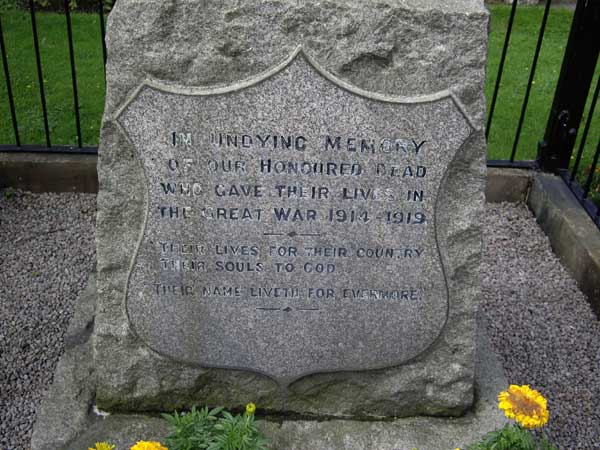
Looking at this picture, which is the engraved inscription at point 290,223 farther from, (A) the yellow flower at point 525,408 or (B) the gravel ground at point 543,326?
(B) the gravel ground at point 543,326

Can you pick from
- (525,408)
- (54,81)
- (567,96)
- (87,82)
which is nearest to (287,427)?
(525,408)

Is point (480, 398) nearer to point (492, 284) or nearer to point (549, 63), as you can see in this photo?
point (492, 284)

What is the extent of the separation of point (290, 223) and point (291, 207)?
0.21ft

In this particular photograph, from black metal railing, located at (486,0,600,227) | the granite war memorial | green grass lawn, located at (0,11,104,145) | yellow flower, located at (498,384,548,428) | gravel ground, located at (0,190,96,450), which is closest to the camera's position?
yellow flower, located at (498,384,548,428)

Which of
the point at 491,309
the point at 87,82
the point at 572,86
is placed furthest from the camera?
the point at 87,82

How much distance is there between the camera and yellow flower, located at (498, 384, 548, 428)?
205 cm

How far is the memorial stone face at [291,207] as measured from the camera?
2.21m

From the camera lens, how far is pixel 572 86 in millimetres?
4418

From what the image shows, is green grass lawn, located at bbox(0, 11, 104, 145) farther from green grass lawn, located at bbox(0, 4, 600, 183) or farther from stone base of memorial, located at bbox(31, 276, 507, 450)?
stone base of memorial, located at bbox(31, 276, 507, 450)

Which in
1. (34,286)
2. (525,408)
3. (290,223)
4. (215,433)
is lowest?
(34,286)

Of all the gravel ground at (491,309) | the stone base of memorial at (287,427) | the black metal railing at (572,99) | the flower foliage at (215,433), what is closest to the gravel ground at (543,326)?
the gravel ground at (491,309)

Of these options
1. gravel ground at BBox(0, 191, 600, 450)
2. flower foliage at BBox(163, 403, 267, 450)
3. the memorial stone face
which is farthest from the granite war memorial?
gravel ground at BBox(0, 191, 600, 450)

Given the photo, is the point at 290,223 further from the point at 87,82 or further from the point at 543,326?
the point at 87,82

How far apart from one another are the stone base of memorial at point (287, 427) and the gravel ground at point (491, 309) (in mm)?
364
